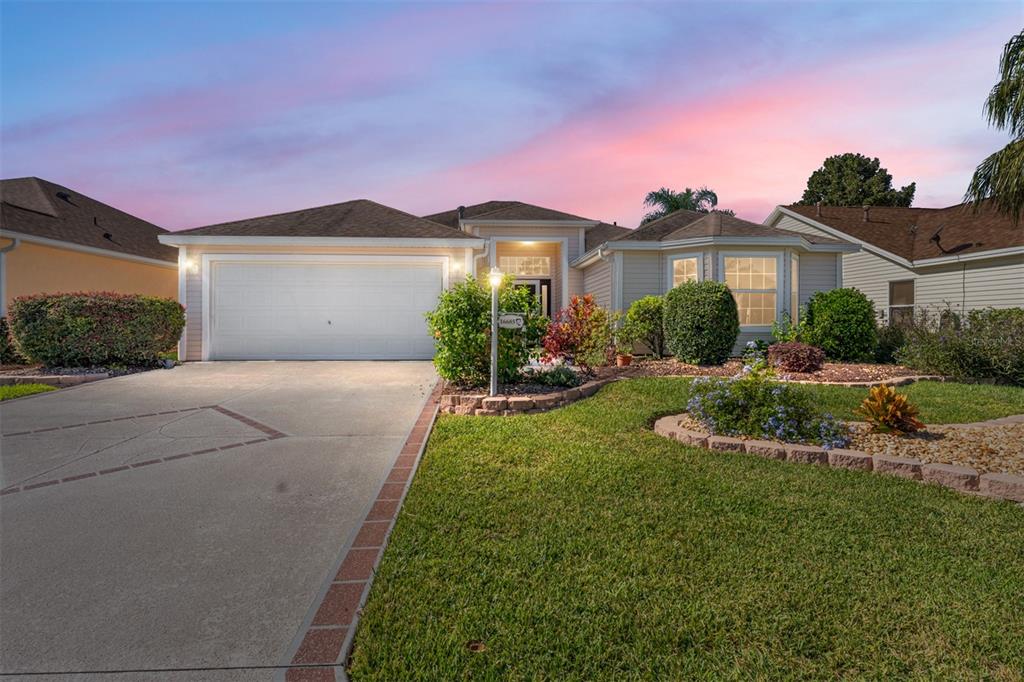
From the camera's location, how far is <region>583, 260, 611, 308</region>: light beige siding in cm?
1294

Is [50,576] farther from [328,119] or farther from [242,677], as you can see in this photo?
[328,119]

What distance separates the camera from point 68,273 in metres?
13.0

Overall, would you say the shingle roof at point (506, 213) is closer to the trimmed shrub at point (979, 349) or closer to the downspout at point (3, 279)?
the trimmed shrub at point (979, 349)

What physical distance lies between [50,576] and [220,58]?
35.3ft

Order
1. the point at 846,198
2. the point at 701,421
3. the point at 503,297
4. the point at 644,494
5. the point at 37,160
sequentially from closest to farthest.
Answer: the point at 644,494 → the point at 701,421 → the point at 503,297 → the point at 37,160 → the point at 846,198

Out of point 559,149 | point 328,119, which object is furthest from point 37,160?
point 559,149

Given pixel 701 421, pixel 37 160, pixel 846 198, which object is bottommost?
pixel 701 421

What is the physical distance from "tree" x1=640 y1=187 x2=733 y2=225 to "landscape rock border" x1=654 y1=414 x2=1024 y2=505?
19036 mm

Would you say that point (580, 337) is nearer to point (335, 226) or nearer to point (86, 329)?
point (335, 226)

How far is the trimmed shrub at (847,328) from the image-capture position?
1056 centimetres

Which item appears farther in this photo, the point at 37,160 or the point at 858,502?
the point at 37,160

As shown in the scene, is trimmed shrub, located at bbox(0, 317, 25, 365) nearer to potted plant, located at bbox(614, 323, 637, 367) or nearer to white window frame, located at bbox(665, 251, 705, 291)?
potted plant, located at bbox(614, 323, 637, 367)

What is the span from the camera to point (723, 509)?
3207 millimetres

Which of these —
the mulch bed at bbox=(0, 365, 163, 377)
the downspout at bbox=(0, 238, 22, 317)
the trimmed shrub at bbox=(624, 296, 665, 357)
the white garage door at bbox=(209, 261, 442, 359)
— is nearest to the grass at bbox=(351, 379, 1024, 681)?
the trimmed shrub at bbox=(624, 296, 665, 357)
